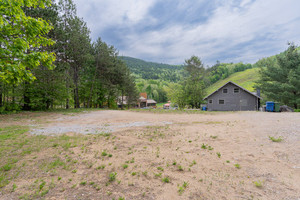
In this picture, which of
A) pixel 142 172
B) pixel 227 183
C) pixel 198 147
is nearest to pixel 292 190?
pixel 227 183

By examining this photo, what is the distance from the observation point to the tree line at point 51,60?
13.0 feet

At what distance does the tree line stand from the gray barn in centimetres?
2029

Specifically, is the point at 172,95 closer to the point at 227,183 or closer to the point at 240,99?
the point at 240,99

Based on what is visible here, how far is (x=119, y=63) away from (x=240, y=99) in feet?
84.7

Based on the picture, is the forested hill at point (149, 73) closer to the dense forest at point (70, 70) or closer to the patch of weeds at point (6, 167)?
the dense forest at point (70, 70)

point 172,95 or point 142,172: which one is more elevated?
point 172,95

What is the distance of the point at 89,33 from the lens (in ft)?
72.0

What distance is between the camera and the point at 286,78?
2388 cm

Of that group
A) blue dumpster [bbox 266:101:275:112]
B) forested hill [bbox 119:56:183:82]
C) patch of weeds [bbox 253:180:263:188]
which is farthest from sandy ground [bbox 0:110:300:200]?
forested hill [bbox 119:56:183:82]

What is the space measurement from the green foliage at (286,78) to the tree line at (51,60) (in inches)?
1112

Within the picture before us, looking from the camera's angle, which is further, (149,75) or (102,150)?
(149,75)

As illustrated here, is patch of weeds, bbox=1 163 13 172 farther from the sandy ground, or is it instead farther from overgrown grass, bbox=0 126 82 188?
the sandy ground

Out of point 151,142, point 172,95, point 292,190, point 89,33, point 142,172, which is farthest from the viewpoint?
point 172,95

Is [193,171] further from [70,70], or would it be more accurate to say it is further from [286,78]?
[286,78]
